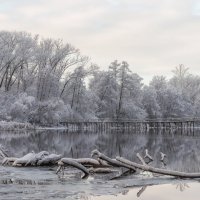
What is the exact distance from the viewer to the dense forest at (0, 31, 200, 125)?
270 feet

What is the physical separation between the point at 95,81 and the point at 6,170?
3290 inches

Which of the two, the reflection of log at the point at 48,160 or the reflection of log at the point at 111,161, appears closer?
the reflection of log at the point at 111,161

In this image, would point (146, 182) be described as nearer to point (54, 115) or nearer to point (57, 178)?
point (57, 178)

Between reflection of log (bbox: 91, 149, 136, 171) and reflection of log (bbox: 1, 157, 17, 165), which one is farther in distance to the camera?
reflection of log (bbox: 1, 157, 17, 165)

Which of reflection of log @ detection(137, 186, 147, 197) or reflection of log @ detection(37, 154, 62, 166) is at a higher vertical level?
reflection of log @ detection(37, 154, 62, 166)

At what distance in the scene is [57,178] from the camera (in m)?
18.2

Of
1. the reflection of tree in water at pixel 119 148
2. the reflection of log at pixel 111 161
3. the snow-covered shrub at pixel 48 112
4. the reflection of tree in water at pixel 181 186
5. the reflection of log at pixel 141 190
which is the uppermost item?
the snow-covered shrub at pixel 48 112

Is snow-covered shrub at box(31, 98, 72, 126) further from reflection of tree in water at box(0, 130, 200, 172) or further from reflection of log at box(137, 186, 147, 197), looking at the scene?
reflection of log at box(137, 186, 147, 197)

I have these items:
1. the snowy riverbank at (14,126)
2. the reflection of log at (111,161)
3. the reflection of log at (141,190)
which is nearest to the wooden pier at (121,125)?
the snowy riverbank at (14,126)

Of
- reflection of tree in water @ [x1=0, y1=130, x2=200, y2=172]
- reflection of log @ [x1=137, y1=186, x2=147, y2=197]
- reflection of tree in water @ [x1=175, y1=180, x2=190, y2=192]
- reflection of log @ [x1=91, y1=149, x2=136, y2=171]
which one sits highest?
reflection of log @ [x1=91, y1=149, x2=136, y2=171]

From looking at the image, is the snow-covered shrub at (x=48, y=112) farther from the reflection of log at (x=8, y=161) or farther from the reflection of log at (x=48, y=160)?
the reflection of log at (x=48, y=160)

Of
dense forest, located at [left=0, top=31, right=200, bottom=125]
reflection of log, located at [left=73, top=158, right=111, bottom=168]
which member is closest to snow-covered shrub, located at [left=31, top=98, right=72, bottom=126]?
dense forest, located at [left=0, top=31, right=200, bottom=125]

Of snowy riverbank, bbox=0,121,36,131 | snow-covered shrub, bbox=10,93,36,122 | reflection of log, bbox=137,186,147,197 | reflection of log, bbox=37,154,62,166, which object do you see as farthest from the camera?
snow-covered shrub, bbox=10,93,36,122

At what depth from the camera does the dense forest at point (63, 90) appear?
8244 cm
